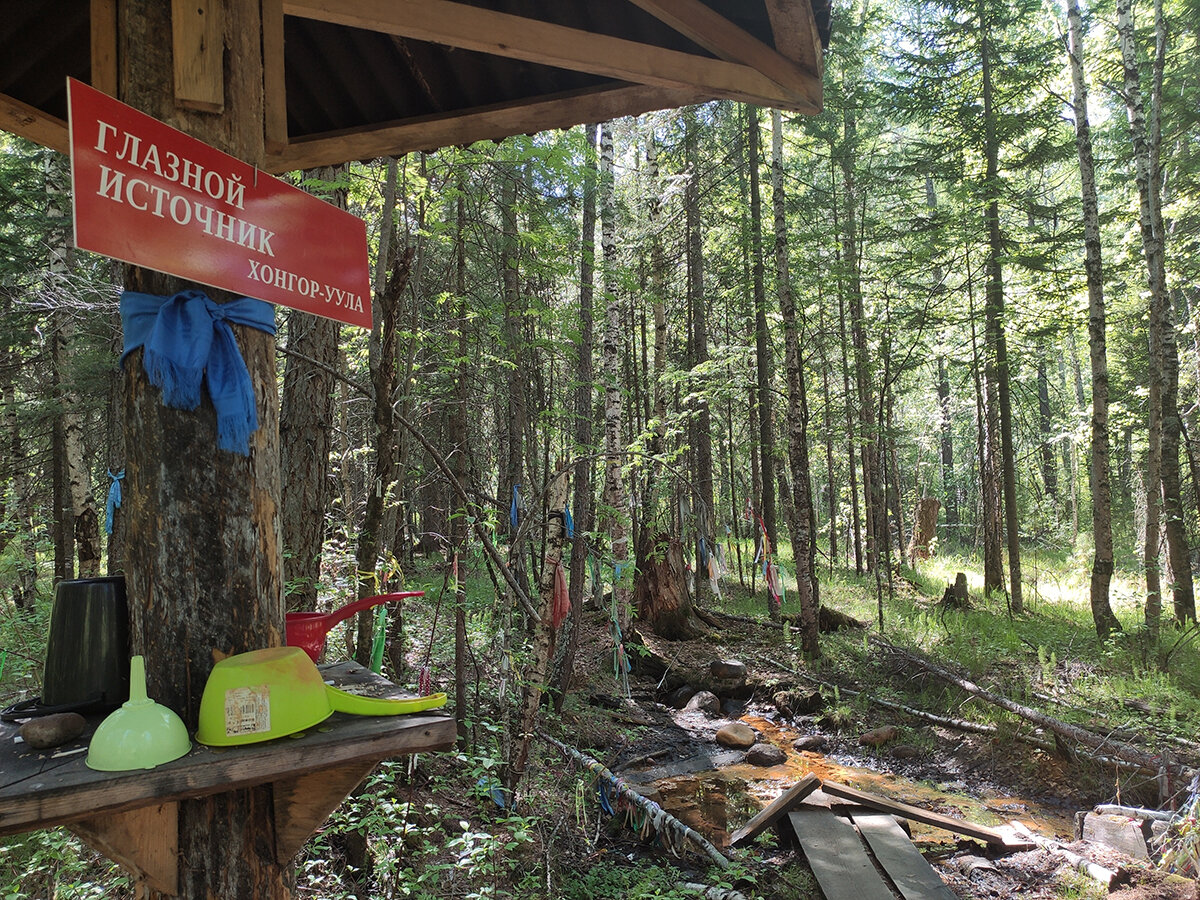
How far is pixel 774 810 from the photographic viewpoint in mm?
5871

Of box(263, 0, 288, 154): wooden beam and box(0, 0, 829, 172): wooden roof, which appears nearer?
box(263, 0, 288, 154): wooden beam

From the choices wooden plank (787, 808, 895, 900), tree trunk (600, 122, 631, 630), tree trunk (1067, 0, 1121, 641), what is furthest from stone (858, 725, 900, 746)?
tree trunk (1067, 0, 1121, 641)

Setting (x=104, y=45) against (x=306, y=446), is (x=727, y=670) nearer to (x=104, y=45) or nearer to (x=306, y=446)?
(x=306, y=446)

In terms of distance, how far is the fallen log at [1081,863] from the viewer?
4793mm

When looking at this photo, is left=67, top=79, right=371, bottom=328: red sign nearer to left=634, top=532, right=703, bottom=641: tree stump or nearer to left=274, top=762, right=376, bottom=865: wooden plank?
left=274, top=762, right=376, bottom=865: wooden plank

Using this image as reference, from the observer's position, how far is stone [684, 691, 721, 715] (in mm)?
9234

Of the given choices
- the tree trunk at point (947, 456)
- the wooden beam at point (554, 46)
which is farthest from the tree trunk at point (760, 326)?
the tree trunk at point (947, 456)

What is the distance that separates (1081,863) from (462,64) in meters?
6.48

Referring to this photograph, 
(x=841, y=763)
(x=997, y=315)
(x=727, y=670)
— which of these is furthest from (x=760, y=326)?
(x=841, y=763)

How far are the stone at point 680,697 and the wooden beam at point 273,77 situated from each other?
8.77 meters

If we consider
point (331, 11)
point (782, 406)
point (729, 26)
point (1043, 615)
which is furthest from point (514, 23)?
point (782, 406)

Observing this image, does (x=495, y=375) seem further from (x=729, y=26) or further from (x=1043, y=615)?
(x=1043, y=615)

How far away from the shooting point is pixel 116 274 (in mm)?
6844

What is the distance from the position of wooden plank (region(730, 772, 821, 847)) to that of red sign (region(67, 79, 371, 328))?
5.32 meters
